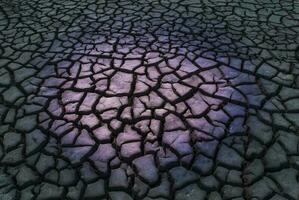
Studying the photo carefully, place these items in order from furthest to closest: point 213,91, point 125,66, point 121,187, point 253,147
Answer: point 125,66, point 213,91, point 253,147, point 121,187

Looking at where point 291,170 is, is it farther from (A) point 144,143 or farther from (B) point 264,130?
(A) point 144,143

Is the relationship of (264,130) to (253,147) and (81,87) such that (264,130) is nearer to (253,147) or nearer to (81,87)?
(253,147)

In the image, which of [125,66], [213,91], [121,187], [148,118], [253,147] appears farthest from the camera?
[125,66]

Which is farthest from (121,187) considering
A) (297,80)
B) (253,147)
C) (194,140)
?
(297,80)

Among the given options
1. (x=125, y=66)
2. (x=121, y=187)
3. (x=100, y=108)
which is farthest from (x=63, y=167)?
(x=125, y=66)

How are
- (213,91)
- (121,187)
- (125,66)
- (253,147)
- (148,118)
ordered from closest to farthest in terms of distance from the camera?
1. (121,187)
2. (253,147)
3. (148,118)
4. (213,91)
5. (125,66)

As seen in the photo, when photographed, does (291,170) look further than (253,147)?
No
